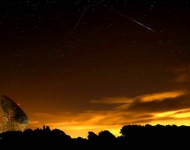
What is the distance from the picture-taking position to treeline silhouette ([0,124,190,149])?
2669cm

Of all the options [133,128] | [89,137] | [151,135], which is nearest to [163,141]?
[151,135]

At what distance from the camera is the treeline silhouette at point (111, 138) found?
26.7 m

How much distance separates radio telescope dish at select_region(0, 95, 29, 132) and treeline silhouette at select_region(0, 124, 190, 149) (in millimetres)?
16107

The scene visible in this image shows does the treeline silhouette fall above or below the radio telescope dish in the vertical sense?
below

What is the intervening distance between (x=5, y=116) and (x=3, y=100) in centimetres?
400

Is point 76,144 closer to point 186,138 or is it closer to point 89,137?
point 89,137

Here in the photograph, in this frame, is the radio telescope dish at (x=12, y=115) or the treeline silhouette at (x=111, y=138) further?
the radio telescope dish at (x=12, y=115)

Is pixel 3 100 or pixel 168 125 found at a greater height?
pixel 3 100

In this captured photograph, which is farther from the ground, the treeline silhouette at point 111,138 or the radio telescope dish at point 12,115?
the radio telescope dish at point 12,115

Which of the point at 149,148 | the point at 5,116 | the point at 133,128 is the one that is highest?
the point at 5,116

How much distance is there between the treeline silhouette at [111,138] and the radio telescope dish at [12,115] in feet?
52.8

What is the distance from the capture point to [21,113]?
151ft

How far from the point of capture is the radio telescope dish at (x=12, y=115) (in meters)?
44.9

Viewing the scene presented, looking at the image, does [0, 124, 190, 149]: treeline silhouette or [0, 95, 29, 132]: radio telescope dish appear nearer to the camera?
[0, 124, 190, 149]: treeline silhouette
